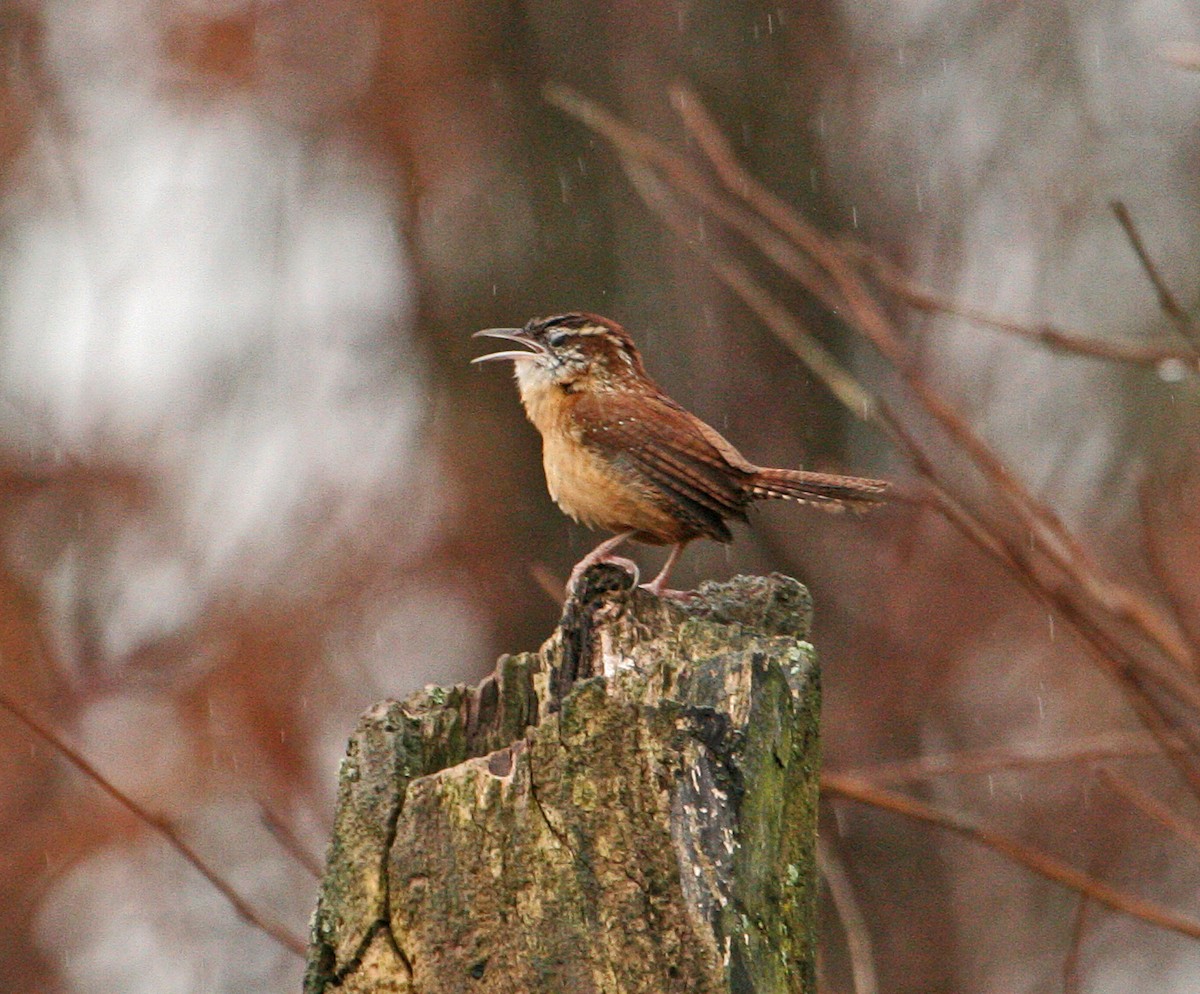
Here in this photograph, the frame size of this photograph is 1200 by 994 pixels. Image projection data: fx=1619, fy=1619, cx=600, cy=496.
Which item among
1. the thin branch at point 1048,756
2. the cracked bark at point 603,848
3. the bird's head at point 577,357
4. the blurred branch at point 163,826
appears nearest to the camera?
the cracked bark at point 603,848

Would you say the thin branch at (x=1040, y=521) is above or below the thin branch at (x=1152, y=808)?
above

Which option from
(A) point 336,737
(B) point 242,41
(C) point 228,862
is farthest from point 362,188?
(C) point 228,862

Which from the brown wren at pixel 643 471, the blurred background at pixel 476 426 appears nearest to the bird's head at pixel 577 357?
the brown wren at pixel 643 471

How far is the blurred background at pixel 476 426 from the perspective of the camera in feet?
25.6

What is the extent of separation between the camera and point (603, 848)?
234 centimetres

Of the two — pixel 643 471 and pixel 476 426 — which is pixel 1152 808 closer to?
pixel 643 471

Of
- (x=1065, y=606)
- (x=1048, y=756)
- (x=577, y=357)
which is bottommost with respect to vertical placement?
(x=1048, y=756)

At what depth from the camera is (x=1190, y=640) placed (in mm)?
2334

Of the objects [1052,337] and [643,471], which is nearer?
[1052,337]

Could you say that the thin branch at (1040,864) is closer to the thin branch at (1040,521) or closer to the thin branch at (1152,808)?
the thin branch at (1152,808)

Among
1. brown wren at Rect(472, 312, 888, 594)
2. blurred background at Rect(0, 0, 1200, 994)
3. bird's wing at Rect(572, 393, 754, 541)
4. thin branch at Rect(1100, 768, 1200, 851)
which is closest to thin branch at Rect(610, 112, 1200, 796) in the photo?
thin branch at Rect(1100, 768, 1200, 851)

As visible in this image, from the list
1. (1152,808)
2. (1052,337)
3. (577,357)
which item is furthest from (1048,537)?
(577,357)

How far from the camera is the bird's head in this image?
5.32 meters

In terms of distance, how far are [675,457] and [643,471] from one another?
0.36 feet
